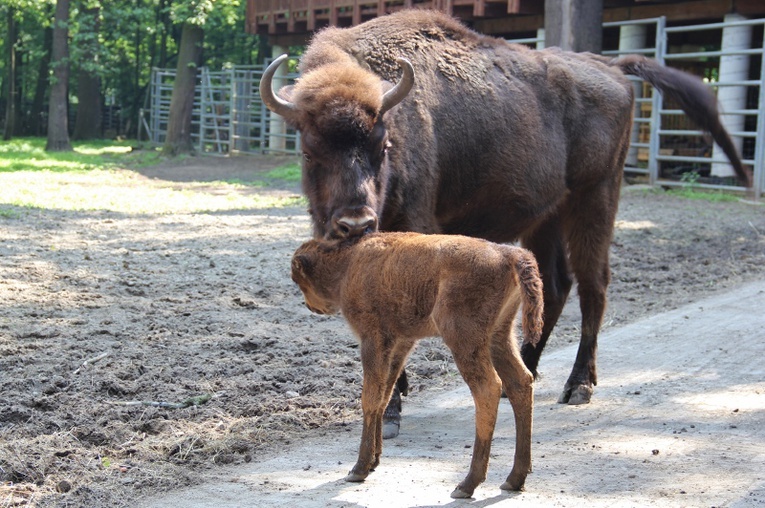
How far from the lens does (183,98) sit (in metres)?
28.7

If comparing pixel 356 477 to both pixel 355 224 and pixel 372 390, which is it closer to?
pixel 372 390

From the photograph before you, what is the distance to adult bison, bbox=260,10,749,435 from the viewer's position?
5082mm

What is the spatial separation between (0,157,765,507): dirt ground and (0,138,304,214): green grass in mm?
1939

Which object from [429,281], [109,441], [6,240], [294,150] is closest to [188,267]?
[6,240]

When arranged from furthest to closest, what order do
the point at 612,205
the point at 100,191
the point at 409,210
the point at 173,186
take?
the point at 173,186
the point at 100,191
the point at 612,205
the point at 409,210

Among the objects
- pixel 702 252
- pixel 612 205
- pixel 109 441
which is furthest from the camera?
pixel 702 252

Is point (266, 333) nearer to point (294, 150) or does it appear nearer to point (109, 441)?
point (109, 441)

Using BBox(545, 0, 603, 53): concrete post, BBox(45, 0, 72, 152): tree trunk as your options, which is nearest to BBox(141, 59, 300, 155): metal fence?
BBox(45, 0, 72, 152): tree trunk

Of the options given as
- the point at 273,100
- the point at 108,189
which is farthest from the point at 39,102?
the point at 273,100

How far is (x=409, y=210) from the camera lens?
5395 millimetres

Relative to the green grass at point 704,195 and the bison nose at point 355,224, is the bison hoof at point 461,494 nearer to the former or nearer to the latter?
the bison nose at point 355,224

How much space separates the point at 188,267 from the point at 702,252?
20.1 feet

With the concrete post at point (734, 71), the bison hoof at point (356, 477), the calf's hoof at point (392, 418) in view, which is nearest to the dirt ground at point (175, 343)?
the calf's hoof at point (392, 418)

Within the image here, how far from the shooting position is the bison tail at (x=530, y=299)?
3625 millimetres
